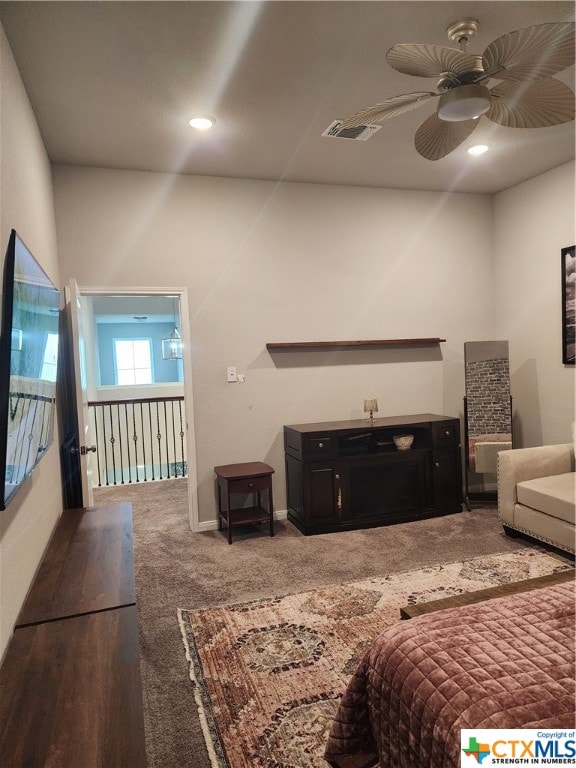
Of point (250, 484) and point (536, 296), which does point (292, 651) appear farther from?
point (536, 296)

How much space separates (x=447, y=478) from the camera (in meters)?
4.47

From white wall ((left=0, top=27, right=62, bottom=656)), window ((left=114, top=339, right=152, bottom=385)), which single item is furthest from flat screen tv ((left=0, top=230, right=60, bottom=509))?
window ((left=114, top=339, right=152, bottom=385))

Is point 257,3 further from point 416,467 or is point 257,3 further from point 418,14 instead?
point 416,467

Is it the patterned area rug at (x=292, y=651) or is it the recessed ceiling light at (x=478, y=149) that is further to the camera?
the recessed ceiling light at (x=478, y=149)

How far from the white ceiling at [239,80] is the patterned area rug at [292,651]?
2.92 metres

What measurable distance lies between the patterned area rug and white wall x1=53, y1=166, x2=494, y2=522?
1.60 m

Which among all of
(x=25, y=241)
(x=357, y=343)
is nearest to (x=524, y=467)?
(x=357, y=343)

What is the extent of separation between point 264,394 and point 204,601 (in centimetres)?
191

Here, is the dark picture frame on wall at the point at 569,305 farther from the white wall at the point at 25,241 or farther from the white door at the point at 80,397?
the white wall at the point at 25,241

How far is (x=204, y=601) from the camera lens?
2.95 meters

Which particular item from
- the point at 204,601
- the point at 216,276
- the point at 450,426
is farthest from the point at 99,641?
the point at 450,426

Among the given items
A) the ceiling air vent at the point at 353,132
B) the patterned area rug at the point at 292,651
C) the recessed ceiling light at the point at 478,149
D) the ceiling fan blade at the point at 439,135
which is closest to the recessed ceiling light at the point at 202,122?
the ceiling air vent at the point at 353,132

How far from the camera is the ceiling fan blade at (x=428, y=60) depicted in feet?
5.80

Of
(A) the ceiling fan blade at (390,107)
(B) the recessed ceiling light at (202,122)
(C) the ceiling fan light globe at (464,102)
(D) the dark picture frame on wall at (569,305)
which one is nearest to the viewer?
(C) the ceiling fan light globe at (464,102)
